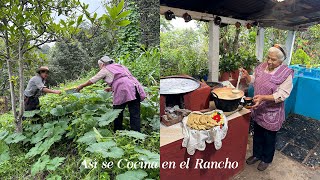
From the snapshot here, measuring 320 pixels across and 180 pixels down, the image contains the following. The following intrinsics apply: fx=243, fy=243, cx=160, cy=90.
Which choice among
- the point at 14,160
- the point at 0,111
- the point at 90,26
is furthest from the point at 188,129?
the point at 0,111

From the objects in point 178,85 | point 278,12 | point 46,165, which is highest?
point 278,12

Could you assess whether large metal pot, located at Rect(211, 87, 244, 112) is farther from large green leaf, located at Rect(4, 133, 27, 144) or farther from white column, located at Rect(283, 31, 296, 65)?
large green leaf, located at Rect(4, 133, 27, 144)

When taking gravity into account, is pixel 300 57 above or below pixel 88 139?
above

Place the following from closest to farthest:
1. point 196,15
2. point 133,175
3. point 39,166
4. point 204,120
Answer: point 196,15
point 204,120
point 133,175
point 39,166

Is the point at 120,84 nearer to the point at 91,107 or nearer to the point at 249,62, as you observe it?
the point at 91,107

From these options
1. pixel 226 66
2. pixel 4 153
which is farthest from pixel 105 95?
pixel 226 66

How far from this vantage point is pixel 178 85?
2.29 ft

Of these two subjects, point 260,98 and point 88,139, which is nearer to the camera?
point 260,98

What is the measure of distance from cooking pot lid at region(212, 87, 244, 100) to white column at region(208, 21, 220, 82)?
0.04 m

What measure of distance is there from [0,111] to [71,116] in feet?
1.81

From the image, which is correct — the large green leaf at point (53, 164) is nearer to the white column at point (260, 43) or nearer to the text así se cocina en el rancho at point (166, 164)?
the text así se cocina en el rancho at point (166, 164)

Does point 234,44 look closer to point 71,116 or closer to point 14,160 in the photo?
point 71,116

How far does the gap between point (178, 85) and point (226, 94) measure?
0.55 feet

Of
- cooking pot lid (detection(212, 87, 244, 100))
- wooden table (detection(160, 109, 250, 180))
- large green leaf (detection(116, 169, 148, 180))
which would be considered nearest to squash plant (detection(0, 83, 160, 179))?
large green leaf (detection(116, 169, 148, 180))
